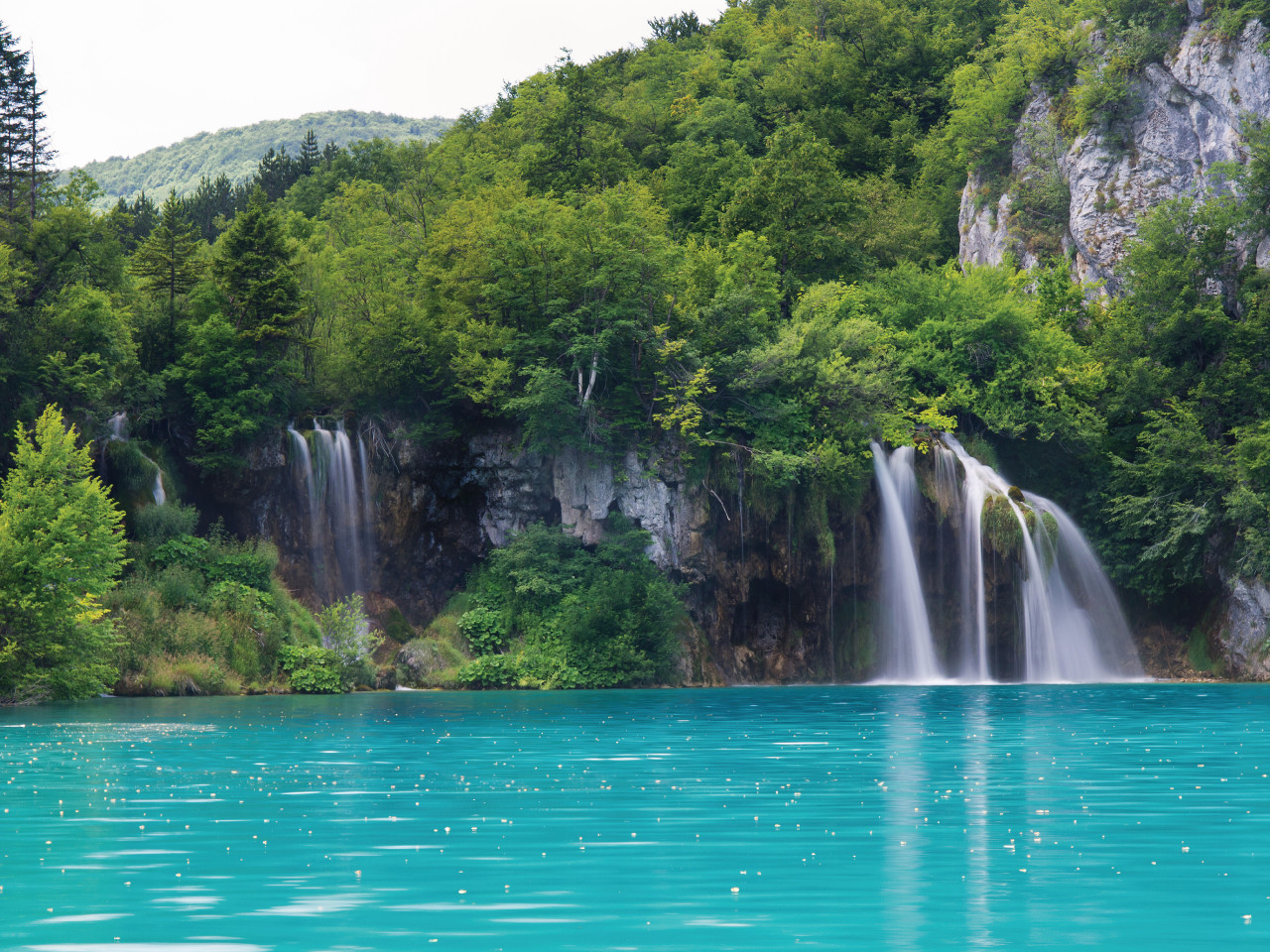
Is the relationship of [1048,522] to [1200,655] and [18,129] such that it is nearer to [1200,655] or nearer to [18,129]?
[1200,655]

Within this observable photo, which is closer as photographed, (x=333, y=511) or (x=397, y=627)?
(x=397, y=627)

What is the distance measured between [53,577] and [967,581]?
31522mm

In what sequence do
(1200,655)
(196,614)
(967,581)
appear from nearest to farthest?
1. (196,614)
2. (967,581)
3. (1200,655)

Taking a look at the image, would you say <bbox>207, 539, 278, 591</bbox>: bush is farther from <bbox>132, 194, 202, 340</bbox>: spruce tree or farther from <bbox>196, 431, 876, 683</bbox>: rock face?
<bbox>132, 194, 202, 340</bbox>: spruce tree

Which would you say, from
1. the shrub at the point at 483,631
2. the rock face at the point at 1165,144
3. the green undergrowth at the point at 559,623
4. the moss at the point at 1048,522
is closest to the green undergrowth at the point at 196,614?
the green undergrowth at the point at 559,623

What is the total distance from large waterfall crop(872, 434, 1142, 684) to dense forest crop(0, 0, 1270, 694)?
73.1 inches

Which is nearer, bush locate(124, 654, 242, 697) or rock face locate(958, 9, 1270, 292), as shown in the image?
bush locate(124, 654, 242, 697)

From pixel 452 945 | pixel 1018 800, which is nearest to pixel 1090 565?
pixel 1018 800

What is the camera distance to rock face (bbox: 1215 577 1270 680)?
50969 mm

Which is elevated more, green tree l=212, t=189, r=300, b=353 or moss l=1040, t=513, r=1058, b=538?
green tree l=212, t=189, r=300, b=353

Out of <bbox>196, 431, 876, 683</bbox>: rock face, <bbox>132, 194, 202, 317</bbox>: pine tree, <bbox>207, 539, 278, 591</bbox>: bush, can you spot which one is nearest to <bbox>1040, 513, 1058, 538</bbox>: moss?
<bbox>196, 431, 876, 683</bbox>: rock face

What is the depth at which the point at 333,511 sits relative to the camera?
52406 millimetres

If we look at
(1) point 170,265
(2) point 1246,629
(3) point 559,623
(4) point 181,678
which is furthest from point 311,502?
(2) point 1246,629

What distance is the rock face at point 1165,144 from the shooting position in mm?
57594
